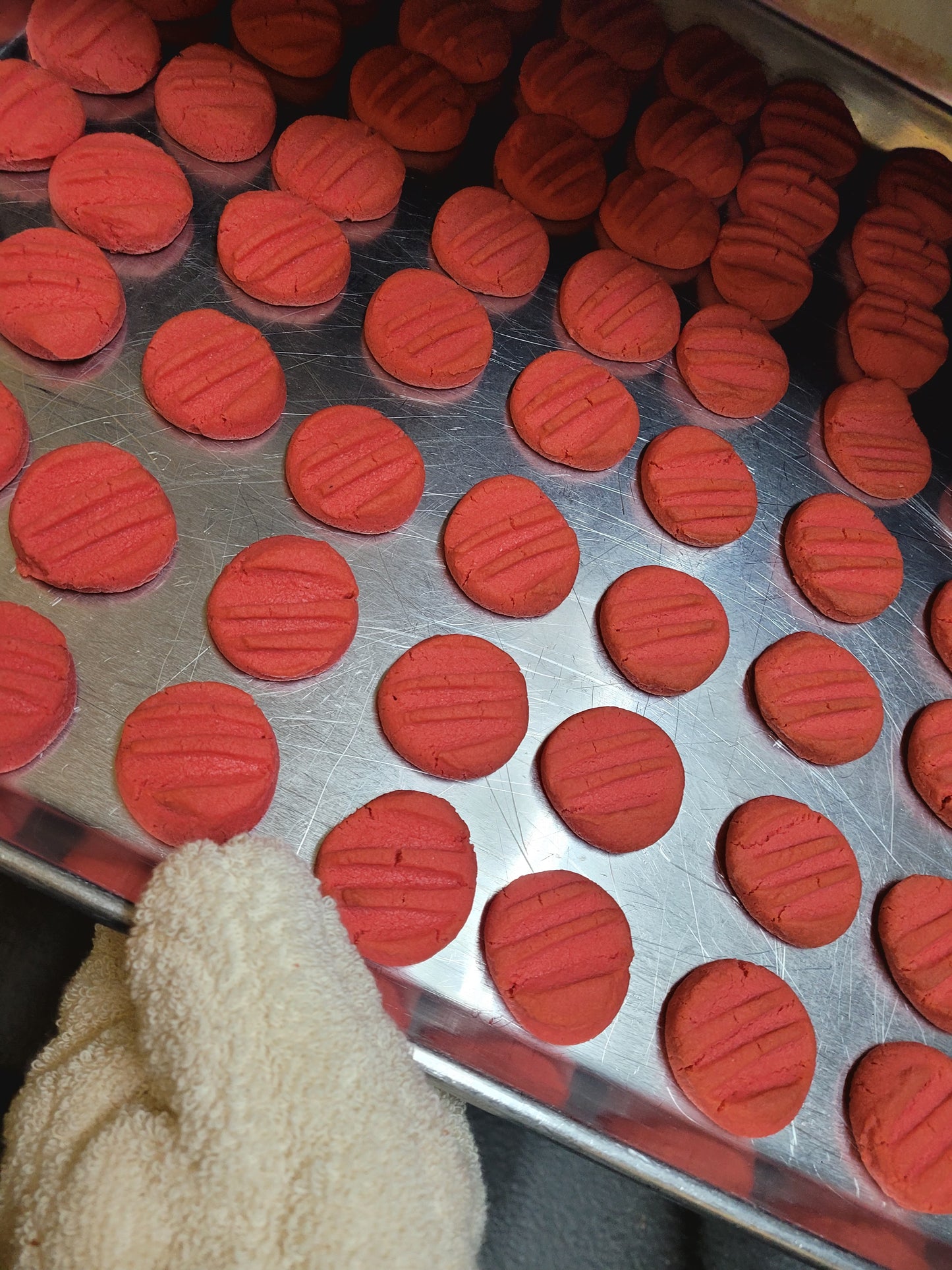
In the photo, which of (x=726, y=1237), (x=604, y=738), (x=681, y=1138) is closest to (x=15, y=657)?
(x=604, y=738)

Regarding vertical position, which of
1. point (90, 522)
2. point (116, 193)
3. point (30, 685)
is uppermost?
point (116, 193)

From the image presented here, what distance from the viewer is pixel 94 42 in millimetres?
1871

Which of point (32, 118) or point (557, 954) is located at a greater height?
point (32, 118)

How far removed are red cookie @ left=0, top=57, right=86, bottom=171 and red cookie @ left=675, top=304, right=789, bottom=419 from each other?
1.23 meters

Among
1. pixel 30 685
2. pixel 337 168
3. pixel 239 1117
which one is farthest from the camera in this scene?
pixel 337 168

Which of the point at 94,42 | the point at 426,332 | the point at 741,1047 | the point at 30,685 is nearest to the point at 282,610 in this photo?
the point at 30,685

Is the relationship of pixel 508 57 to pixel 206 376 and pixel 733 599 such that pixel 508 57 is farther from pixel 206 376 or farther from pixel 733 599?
pixel 733 599

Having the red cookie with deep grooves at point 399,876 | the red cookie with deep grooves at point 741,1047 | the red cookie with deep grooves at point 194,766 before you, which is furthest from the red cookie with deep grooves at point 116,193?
the red cookie with deep grooves at point 741,1047

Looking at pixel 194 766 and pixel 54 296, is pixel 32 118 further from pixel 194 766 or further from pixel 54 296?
pixel 194 766

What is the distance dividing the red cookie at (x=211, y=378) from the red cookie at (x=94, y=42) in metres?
0.58

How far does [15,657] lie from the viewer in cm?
145

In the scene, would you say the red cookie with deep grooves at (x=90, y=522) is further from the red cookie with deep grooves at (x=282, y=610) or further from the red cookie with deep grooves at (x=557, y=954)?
the red cookie with deep grooves at (x=557, y=954)

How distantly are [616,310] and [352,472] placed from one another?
0.64 metres

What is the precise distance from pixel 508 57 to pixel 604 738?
1.47 m
